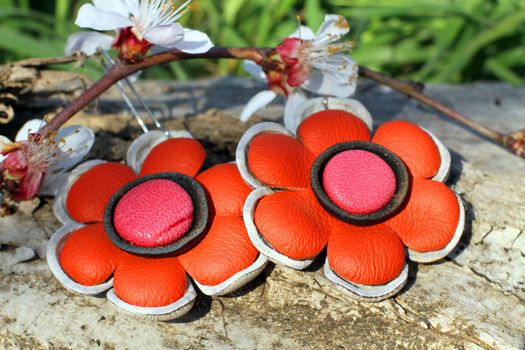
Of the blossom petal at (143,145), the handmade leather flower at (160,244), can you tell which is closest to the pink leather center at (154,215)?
the handmade leather flower at (160,244)

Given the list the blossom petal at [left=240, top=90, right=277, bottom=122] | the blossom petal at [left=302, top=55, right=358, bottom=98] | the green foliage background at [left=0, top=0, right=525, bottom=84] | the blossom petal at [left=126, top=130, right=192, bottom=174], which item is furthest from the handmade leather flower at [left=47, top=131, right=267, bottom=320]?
the green foliage background at [left=0, top=0, right=525, bottom=84]

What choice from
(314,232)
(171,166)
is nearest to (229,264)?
(314,232)

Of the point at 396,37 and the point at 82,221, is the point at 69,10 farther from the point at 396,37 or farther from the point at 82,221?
the point at 82,221

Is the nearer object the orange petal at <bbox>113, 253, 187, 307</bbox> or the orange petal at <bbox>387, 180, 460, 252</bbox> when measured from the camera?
the orange petal at <bbox>113, 253, 187, 307</bbox>

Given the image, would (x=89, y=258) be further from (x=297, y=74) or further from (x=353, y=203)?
(x=297, y=74)

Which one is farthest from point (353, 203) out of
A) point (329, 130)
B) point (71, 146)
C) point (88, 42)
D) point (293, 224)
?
point (88, 42)

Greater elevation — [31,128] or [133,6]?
[133,6]

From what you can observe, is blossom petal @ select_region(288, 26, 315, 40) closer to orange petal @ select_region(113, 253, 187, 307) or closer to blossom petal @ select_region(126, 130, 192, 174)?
blossom petal @ select_region(126, 130, 192, 174)
